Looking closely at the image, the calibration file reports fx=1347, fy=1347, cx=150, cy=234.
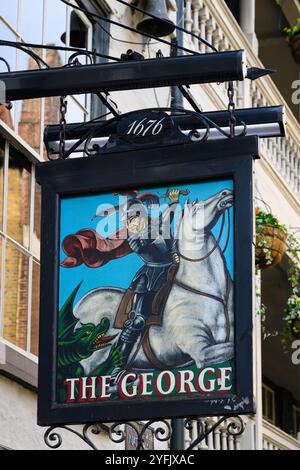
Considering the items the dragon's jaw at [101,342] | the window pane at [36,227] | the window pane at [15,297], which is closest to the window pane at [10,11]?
the window pane at [36,227]

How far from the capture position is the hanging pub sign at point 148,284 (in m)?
5.85

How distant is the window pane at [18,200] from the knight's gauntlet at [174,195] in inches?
102

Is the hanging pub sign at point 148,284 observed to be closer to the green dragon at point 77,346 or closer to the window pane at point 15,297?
the green dragon at point 77,346

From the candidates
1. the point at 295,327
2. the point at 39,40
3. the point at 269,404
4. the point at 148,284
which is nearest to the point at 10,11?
the point at 39,40

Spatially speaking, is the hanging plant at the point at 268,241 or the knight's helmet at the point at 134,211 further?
the hanging plant at the point at 268,241

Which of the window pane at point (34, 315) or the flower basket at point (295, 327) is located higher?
the flower basket at point (295, 327)

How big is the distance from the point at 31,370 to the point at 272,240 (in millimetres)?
4395

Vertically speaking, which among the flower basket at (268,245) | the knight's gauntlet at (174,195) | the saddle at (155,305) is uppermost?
the flower basket at (268,245)

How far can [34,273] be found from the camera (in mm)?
8914

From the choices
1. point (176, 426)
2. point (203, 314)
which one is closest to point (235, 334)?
point (203, 314)

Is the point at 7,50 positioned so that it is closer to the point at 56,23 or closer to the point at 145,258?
the point at 56,23

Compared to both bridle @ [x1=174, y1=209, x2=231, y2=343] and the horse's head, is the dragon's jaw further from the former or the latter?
the horse's head

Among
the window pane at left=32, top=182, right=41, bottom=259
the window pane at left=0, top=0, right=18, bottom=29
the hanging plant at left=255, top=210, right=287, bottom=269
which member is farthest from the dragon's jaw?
the hanging plant at left=255, top=210, right=287, bottom=269

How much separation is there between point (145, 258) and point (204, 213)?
1.11 feet
